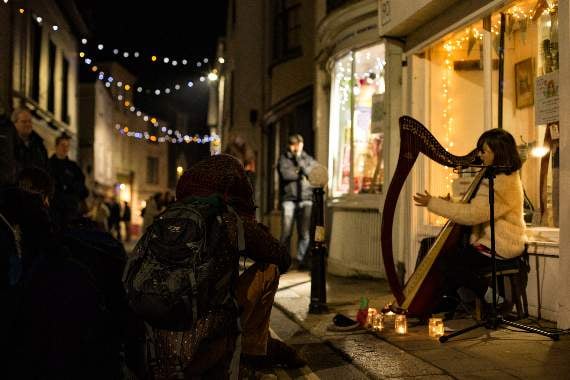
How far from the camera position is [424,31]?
7.71 m

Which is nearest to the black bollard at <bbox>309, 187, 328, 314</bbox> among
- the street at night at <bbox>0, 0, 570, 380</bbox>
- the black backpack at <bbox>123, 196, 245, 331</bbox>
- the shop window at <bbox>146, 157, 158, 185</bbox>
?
the street at night at <bbox>0, 0, 570, 380</bbox>

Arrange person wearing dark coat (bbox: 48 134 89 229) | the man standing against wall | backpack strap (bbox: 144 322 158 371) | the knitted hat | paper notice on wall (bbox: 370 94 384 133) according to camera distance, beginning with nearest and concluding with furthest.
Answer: backpack strap (bbox: 144 322 158 371), the knitted hat, person wearing dark coat (bbox: 48 134 89 229), paper notice on wall (bbox: 370 94 384 133), the man standing against wall

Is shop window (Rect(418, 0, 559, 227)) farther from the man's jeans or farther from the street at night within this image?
the man's jeans

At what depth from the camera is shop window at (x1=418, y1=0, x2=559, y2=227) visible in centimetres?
629

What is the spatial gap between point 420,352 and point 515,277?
4.87 feet

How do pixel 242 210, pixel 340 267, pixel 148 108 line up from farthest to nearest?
pixel 148 108 → pixel 340 267 → pixel 242 210

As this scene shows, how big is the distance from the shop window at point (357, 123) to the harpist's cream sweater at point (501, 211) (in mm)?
3526

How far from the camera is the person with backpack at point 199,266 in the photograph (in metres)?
3.08

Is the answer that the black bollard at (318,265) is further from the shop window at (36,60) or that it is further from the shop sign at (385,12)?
the shop window at (36,60)

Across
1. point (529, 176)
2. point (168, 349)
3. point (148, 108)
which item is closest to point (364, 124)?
point (529, 176)

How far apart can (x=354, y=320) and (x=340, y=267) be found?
12.8 feet

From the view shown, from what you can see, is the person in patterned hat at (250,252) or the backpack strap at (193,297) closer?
the backpack strap at (193,297)

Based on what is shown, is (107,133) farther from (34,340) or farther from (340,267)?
(34,340)

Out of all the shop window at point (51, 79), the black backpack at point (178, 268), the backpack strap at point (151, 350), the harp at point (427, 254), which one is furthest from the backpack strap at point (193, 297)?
the shop window at point (51, 79)
